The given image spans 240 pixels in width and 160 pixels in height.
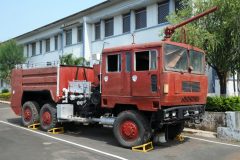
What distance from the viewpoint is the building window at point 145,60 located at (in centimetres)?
996

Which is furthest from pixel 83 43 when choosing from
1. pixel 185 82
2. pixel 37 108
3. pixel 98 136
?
pixel 185 82

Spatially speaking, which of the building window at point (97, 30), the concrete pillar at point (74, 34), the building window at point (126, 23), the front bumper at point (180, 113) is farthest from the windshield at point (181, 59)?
the concrete pillar at point (74, 34)

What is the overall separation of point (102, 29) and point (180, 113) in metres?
19.6

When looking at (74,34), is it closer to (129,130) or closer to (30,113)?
(30,113)

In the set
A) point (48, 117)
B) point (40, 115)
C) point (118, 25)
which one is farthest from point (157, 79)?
point (118, 25)

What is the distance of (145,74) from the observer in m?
10.1

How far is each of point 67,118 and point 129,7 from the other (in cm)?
1420

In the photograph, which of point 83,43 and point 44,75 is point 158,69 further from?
point 83,43

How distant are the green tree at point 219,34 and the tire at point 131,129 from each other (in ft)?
14.2

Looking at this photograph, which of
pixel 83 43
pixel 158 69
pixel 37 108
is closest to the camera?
pixel 158 69

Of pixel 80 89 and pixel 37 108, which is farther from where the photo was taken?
pixel 37 108

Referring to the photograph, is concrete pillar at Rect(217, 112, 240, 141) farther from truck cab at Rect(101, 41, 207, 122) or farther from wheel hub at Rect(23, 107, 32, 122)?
wheel hub at Rect(23, 107, 32, 122)

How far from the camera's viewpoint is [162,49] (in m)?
9.86

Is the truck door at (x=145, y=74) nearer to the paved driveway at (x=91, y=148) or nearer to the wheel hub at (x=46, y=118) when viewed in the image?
the paved driveway at (x=91, y=148)
